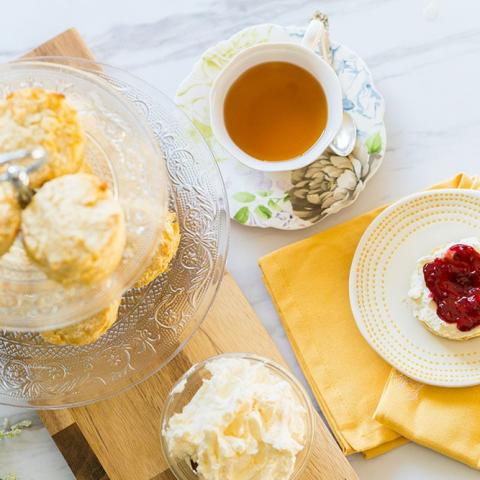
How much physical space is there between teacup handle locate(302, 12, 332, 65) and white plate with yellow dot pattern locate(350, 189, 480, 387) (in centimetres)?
32

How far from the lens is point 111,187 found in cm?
91

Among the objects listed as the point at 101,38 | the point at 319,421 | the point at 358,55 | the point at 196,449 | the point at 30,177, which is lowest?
the point at 319,421

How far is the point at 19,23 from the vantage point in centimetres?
143

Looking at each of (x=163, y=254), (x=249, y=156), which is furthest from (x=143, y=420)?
(x=249, y=156)

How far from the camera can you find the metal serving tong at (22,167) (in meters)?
0.79

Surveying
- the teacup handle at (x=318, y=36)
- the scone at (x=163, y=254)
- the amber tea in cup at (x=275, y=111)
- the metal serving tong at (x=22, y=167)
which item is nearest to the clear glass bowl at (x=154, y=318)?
the scone at (x=163, y=254)

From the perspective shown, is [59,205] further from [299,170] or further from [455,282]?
[455,282]

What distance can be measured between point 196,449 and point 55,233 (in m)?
0.58

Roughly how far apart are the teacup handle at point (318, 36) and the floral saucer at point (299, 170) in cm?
2

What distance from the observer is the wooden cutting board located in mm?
1298

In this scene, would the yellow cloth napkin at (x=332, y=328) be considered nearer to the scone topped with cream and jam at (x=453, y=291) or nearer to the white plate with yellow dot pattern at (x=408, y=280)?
the white plate with yellow dot pattern at (x=408, y=280)

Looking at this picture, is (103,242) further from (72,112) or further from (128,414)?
(128,414)

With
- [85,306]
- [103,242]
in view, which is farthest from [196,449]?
[103,242]

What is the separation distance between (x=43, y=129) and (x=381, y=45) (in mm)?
838
